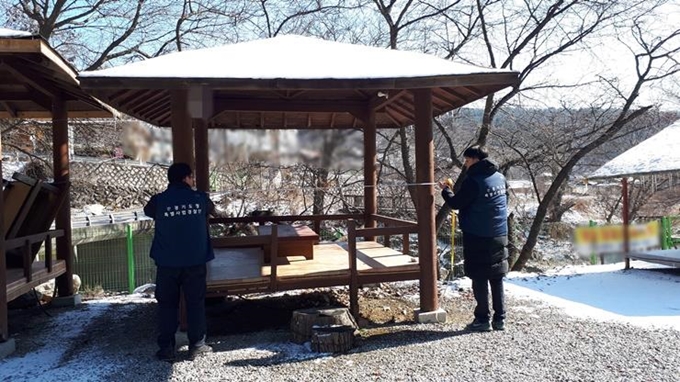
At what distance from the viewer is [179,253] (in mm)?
4391

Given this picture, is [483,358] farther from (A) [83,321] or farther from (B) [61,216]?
(B) [61,216]

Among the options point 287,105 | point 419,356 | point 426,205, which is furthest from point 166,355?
point 287,105

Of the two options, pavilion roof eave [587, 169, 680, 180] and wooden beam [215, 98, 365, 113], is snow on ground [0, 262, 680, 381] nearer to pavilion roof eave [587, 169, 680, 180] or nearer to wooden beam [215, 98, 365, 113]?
Result: pavilion roof eave [587, 169, 680, 180]

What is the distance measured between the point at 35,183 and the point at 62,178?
0.91 metres

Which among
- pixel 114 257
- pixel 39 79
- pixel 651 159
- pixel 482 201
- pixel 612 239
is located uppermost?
pixel 39 79

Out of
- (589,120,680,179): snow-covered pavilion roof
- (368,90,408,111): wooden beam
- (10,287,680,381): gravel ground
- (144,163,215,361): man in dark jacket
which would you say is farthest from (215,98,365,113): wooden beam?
(589,120,680,179): snow-covered pavilion roof

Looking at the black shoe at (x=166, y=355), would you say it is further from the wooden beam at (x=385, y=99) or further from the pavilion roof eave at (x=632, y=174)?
the pavilion roof eave at (x=632, y=174)

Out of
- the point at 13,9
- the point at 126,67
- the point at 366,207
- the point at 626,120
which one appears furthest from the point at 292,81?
the point at 13,9

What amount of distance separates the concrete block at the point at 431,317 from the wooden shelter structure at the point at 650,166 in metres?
4.50

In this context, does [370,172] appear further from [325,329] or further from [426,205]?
[325,329]

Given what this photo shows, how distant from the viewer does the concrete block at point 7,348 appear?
185 inches

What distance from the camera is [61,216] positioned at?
693 centimetres

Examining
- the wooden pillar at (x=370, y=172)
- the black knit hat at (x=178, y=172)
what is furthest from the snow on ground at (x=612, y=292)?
the black knit hat at (x=178, y=172)

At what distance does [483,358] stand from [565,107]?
34.1 ft
